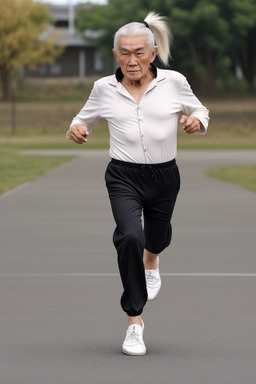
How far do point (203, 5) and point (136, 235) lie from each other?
61805 millimetres

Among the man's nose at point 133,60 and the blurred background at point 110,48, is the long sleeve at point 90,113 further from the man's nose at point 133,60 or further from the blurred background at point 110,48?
the blurred background at point 110,48

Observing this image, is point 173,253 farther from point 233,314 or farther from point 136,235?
point 136,235

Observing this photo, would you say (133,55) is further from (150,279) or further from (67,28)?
(67,28)

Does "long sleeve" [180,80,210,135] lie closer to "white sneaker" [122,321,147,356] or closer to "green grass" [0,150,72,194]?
"white sneaker" [122,321,147,356]

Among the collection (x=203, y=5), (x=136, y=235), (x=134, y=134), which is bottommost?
(x=203, y=5)

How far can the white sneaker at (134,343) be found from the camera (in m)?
6.57

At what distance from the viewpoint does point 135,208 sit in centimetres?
675

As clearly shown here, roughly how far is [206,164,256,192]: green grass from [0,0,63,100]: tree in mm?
45702

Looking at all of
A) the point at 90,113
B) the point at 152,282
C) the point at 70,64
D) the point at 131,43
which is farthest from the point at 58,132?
the point at 70,64

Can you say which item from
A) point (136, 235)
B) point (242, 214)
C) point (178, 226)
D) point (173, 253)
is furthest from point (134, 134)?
point (242, 214)

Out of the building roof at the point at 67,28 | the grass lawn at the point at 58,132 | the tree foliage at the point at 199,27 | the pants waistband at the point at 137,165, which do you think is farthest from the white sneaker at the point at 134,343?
the building roof at the point at 67,28

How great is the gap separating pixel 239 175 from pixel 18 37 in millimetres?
48800

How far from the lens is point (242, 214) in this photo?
15133 millimetres

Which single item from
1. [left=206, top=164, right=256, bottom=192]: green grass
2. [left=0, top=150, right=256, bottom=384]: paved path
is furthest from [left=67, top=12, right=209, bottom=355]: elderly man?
[left=206, top=164, right=256, bottom=192]: green grass
